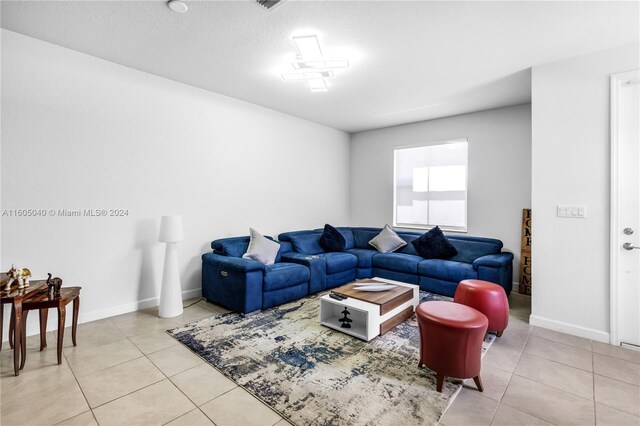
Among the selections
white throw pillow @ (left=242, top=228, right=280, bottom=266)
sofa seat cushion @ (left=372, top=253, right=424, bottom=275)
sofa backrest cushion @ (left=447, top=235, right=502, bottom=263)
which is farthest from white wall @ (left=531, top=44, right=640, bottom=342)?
white throw pillow @ (left=242, top=228, right=280, bottom=266)

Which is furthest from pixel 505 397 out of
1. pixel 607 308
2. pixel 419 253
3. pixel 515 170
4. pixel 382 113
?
pixel 382 113

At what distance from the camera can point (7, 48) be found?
8.73 feet

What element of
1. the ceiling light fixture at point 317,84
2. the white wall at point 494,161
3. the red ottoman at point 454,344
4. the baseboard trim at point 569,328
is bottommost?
the baseboard trim at point 569,328

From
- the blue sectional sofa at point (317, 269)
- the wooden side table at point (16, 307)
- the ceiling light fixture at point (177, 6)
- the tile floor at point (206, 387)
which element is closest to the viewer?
the tile floor at point (206, 387)

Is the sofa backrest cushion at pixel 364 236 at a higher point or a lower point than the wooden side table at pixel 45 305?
higher

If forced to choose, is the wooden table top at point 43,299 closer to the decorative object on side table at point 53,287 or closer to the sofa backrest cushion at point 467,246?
the decorative object on side table at point 53,287

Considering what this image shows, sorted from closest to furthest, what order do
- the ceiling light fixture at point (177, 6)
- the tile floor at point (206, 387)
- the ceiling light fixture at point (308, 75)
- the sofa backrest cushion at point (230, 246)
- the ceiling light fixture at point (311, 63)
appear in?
1. the tile floor at point (206, 387)
2. the ceiling light fixture at point (177, 6)
3. the ceiling light fixture at point (311, 63)
4. the ceiling light fixture at point (308, 75)
5. the sofa backrest cushion at point (230, 246)

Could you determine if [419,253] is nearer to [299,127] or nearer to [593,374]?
[593,374]

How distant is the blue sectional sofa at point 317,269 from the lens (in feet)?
11.2

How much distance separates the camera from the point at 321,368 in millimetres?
2301

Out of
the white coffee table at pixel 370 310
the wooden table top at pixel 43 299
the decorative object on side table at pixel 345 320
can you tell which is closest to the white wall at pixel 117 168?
the wooden table top at pixel 43 299

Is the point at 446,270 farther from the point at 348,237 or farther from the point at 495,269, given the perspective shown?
the point at 348,237

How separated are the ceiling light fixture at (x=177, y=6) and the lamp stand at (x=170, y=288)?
2.31 m

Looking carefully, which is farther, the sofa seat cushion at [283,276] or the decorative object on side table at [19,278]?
the sofa seat cushion at [283,276]
